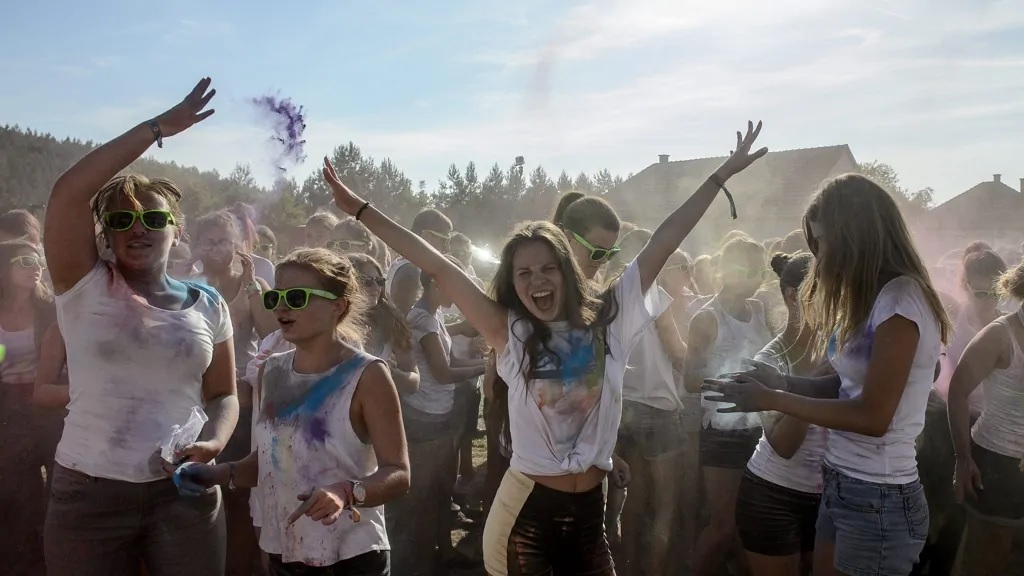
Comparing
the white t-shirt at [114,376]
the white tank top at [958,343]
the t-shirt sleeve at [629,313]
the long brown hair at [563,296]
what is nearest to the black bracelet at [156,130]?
the white t-shirt at [114,376]

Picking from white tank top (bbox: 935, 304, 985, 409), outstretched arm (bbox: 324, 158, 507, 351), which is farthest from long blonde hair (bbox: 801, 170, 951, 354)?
white tank top (bbox: 935, 304, 985, 409)

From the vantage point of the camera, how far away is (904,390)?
238cm

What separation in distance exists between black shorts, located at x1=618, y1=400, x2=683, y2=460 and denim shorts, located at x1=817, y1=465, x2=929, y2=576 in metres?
1.84

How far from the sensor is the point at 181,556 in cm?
261

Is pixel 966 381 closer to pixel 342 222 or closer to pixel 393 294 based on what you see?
pixel 393 294

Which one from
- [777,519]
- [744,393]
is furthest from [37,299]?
[777,519]

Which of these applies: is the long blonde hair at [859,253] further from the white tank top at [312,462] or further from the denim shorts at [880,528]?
the white tank top at [312,462]

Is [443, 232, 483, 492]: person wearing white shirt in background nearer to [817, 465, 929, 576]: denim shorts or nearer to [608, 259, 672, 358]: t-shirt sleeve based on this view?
[608, 259, 672, 358]: t-shirt sleeve

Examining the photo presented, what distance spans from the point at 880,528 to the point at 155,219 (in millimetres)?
2836

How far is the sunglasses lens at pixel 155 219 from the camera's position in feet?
8.57

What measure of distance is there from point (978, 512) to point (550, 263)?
9.68 feet

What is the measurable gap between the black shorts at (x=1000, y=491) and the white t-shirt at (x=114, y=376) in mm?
4068

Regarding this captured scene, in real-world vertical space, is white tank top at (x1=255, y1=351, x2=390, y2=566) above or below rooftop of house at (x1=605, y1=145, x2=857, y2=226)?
below

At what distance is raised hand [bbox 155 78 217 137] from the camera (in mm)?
2578
